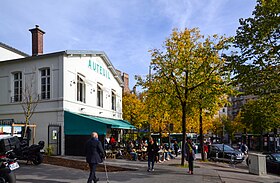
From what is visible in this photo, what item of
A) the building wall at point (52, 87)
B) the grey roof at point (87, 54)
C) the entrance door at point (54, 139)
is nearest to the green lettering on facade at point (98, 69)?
the building wall at point (52, 87)

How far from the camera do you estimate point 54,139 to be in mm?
20094

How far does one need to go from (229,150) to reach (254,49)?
14670 millimetres

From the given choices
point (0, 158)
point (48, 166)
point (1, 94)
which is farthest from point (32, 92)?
point (0, 158)

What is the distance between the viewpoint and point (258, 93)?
1348 centimetres

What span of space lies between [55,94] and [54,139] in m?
2.96

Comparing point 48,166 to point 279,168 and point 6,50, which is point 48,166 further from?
point 6,50

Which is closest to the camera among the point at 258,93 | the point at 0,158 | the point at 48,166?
the point at 0,158

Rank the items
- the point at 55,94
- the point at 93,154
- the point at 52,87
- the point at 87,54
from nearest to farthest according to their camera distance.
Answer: the point at 93,154
the point at 55,94
the point at 52,87
the point at 87,54

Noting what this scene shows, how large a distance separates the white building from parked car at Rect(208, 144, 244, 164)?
30.4 feet

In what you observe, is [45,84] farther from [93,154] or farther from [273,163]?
[273,163]

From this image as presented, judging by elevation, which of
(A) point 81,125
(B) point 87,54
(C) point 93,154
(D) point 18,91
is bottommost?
(C) point 93,154

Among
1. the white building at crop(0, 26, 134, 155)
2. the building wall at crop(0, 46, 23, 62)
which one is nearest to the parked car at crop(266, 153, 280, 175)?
the white building at crop(0, 26, 134, 155)

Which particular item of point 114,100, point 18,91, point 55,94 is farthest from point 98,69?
point 18,91

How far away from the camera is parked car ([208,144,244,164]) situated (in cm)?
2375
